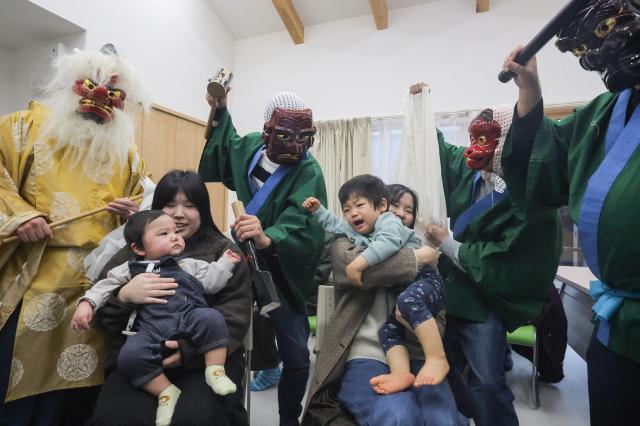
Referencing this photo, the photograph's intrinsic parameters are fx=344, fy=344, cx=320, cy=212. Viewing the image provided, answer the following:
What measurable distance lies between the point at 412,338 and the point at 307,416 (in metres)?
0.45

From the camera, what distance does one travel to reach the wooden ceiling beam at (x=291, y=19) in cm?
399

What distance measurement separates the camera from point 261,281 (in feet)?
4.04

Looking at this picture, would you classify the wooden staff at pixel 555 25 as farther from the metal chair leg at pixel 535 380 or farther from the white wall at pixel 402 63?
the white wall at pixel 402 63

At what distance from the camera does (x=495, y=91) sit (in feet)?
12.0

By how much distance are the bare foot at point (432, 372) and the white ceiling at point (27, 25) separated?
3422mm

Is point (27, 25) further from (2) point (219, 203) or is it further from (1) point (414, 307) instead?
(1) point (414, 307)

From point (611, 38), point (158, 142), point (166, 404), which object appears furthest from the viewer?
point (158, 142)

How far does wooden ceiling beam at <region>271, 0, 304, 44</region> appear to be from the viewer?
399 centimetres

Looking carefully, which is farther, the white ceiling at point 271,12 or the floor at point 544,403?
the white ceiling at point 271,12

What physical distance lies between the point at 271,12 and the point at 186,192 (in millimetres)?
3846

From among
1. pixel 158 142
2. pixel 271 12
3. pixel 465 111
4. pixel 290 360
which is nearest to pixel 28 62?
pixel 158 142

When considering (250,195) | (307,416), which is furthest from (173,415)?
(250,195)

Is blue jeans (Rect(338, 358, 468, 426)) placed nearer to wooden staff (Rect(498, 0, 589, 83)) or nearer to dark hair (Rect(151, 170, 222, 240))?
dark hair (Rect(151, 170, 222, 240))

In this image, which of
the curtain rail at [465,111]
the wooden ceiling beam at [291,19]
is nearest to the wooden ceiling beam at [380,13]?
the wooden ceiling beam at [291,19]
